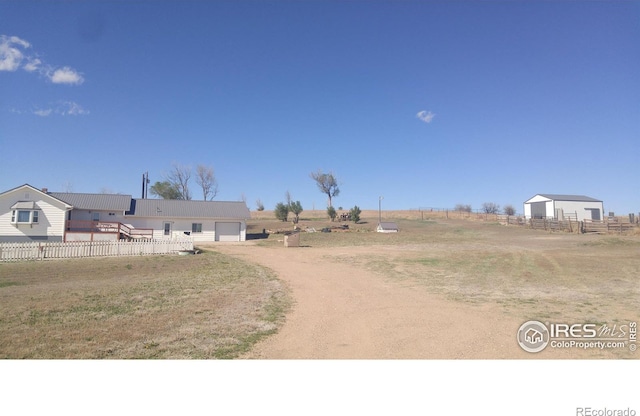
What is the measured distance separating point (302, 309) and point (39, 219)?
104 feet

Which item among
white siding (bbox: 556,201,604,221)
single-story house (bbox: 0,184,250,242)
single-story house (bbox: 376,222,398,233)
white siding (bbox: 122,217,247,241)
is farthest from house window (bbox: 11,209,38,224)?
white siding (bbox: 556,201,604,221)

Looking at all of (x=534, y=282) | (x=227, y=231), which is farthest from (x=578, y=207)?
(x=227, y=231)

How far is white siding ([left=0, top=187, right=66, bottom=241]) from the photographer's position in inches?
1131

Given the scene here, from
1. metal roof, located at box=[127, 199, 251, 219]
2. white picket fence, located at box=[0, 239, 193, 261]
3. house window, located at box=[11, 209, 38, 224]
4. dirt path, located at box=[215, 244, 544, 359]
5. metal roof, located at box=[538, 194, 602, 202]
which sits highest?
metal roof, located at box=[538, 194, 602, 202]

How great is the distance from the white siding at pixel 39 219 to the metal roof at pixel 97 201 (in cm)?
378

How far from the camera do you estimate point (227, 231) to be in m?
36.8

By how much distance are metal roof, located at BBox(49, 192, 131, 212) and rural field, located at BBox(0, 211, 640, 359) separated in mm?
20813

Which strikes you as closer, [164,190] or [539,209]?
[539,209]

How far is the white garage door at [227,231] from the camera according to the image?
36562mm

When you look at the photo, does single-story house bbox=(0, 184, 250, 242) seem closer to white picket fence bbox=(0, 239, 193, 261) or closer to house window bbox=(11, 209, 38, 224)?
house window bbox=(11, 209, 38, 224)

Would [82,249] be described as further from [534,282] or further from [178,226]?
[534,282]

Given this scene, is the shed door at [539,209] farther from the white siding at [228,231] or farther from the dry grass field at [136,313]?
the dry grass field at [136,313]

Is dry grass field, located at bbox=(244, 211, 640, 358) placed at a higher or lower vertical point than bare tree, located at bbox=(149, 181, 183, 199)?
lower

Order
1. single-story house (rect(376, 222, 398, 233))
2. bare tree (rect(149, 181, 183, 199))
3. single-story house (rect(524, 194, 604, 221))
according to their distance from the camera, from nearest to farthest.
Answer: single-story house (rect(376, 222, 398, 233)) → single-story house (rect(524, 194, 604, 221)) → bare tree (rect(149, 181, 183, 199))
